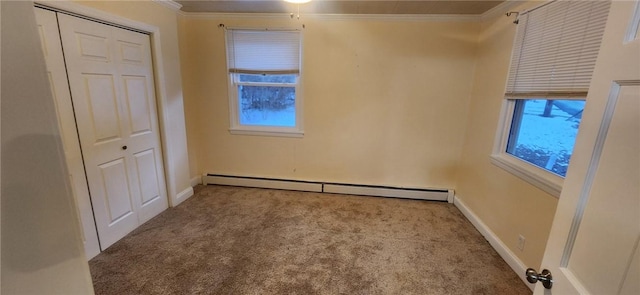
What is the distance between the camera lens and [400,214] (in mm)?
2971

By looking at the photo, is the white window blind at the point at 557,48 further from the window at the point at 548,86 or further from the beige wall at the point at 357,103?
the beige wall at the point at 357,103

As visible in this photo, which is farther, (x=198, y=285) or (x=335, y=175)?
(x=335, y=175)

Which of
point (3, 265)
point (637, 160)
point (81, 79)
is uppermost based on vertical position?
point (81, 79)

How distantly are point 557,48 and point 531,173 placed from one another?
2.93 ft

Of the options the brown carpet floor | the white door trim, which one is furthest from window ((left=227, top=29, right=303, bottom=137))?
the brown carpet floor

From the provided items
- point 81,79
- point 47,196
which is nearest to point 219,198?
point 81,79

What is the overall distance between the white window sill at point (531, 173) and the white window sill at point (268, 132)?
2.18m

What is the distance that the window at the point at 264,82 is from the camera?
3131mm

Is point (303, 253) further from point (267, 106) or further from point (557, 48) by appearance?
point (557, 48)

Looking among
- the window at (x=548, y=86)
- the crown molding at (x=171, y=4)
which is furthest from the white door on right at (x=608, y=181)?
the crown molding at (x=171, y=4)

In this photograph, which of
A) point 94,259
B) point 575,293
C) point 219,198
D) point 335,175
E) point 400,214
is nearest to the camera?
point 575,293

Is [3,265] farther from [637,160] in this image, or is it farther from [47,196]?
[637,160]

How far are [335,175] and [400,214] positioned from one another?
974mm

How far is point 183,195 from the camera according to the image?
3.17 m
